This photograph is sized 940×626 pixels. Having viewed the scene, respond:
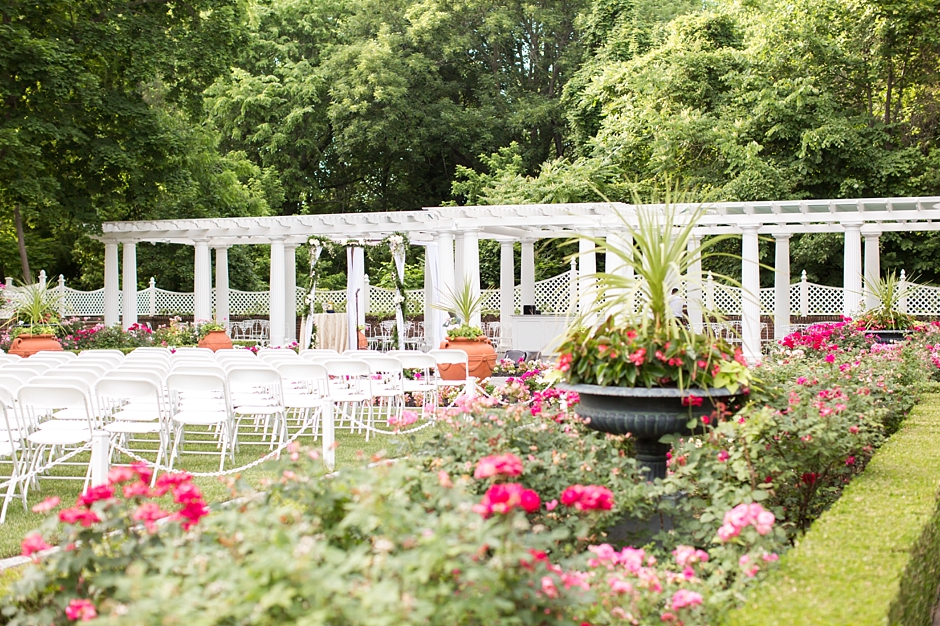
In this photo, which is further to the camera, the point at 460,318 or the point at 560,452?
the point at 460,318

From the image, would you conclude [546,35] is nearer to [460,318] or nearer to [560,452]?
[460,318]

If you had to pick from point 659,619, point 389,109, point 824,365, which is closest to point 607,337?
point 659,619

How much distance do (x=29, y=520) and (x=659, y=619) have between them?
4193mm

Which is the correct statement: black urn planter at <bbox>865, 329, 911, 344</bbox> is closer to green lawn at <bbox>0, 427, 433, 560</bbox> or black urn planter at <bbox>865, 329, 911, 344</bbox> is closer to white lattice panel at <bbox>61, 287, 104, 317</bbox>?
green lawn at <bbox>0, 427, 433, 560</bbox>

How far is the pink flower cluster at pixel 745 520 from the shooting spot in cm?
294

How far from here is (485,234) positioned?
63.1 feet

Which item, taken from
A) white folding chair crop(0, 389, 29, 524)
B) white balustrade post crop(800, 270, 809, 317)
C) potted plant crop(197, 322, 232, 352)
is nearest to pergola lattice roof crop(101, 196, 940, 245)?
potted plant crop(197, 322, 232, 352)

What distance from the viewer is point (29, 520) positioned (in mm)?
5617

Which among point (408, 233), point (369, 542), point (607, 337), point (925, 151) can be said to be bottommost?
point (369, 542)

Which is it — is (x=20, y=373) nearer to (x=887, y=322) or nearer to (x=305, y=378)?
(x=305, y=378)

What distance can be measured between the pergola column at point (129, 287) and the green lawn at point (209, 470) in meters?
12.1

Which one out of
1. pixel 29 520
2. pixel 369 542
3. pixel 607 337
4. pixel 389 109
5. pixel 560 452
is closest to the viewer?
pixel 369 542

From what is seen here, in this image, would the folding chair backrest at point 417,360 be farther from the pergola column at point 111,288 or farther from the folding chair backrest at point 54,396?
the pergola column at point 111,288

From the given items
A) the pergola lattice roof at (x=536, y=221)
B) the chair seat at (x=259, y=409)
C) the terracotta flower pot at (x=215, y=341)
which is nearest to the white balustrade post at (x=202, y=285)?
the pergola lattice roof at (x=536, y=221)
